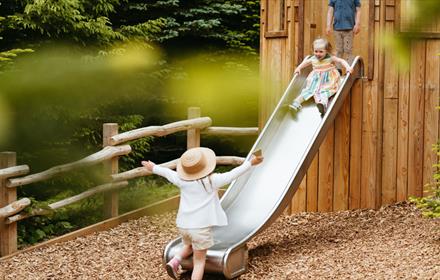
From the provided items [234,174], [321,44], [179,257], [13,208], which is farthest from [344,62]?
[13,208]

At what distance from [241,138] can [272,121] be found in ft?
19.2

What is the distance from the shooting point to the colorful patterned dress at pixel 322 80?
7.14 meters

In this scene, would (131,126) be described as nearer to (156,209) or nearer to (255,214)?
(156,209)

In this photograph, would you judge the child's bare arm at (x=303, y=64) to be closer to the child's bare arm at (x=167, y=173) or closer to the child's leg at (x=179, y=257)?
the child's bare arm at (x=167, y=173)

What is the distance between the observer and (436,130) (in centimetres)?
734

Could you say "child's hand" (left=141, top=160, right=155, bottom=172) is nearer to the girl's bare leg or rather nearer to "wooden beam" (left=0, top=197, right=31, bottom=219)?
the girl's bare leg

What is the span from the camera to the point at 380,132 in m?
7.38

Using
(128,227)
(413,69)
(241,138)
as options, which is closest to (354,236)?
(413,69)

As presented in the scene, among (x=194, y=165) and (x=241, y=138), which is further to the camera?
(x=241, y=138)

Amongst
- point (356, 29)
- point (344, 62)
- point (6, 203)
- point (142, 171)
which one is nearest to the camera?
point (6, 203)

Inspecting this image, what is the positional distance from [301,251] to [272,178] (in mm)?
765

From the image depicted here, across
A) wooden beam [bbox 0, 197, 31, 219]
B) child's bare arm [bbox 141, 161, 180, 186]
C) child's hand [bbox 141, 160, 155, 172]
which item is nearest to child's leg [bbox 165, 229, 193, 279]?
child's bare arm [bbox 141, 161, 180, 186]

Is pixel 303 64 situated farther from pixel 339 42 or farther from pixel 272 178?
pixel 272 178

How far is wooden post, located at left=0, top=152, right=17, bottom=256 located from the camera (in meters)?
6.73
